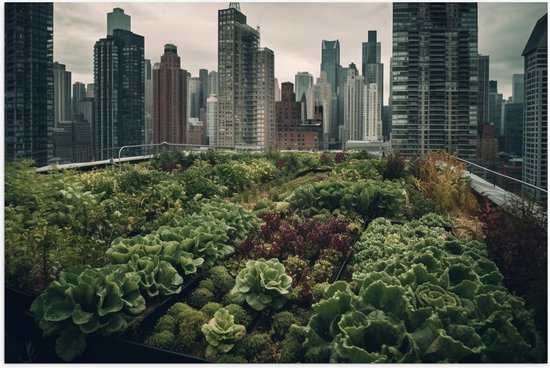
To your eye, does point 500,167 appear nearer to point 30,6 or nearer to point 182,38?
point 182,38

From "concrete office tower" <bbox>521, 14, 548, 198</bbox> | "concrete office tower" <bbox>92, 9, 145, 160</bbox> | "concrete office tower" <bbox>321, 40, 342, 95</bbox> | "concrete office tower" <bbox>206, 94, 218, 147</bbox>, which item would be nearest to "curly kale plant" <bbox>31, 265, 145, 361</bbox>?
"concrete office tower" <bbox>521, 14, 548, 198</bbox>

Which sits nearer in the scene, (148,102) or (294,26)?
(294,26)

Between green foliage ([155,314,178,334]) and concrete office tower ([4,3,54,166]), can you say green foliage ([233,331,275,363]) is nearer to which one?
green foliage ([155,314,178,334])

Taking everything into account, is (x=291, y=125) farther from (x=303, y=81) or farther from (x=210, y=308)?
(x=210, y=308)

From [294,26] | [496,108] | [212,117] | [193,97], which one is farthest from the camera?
[193,97]

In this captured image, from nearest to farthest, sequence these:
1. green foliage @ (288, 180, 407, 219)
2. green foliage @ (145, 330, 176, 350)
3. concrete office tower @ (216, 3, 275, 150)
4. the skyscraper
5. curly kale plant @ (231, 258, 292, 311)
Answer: green foliage @ (145, 330, 176, 350)
curly kale plant @ (231, 258, 292, 311)
green foliage @ (288, 180, 407, 219)
the skyscraper
concrete office tower @ (216, 3, 275, 150)

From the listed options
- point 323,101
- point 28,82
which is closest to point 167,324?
point 28,82

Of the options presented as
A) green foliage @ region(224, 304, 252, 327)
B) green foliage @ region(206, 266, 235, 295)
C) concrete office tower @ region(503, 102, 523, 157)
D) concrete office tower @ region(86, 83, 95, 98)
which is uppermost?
concrete office tower @ region(86, 83, 95, 98)

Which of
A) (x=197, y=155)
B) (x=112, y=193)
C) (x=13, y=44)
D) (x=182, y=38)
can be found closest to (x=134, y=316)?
(x=13, y=44)

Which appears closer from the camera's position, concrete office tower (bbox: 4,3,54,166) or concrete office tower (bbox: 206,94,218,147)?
concrete office tower (bbox: 4,3,54,166)
